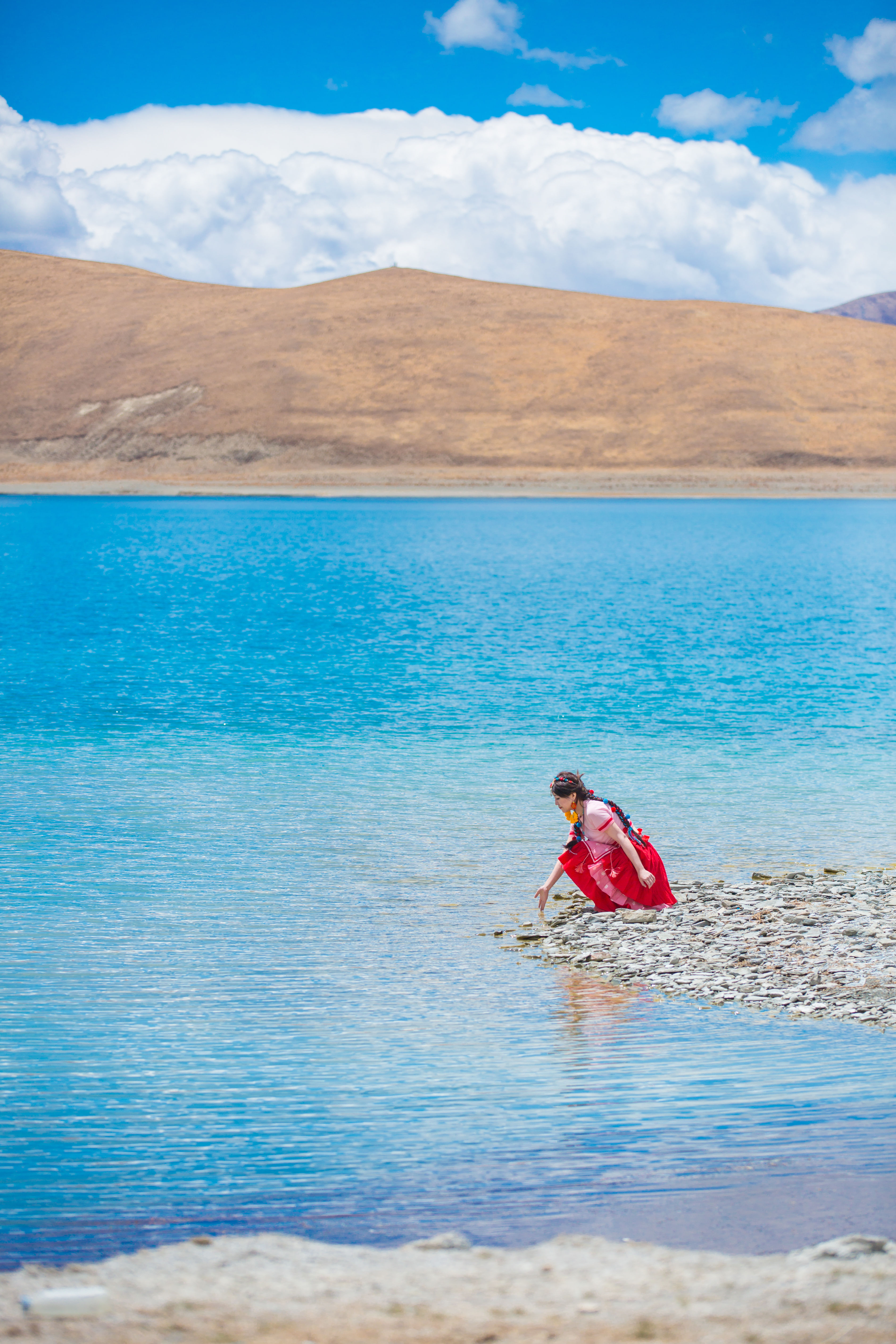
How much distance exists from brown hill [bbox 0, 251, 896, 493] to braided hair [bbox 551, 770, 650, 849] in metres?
104

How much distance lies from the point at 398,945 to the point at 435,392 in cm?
12900

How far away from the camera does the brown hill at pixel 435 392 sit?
121 metres

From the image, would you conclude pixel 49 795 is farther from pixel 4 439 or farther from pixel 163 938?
pixel 4 439

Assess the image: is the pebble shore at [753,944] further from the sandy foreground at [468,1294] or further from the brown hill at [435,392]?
the brown hill at [435,392]

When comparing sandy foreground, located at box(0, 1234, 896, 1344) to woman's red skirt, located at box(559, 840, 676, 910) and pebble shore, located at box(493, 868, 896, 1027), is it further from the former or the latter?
woman's red skirt, located at box(559, 840, 676, 910)

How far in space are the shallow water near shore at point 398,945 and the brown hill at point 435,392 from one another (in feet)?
305

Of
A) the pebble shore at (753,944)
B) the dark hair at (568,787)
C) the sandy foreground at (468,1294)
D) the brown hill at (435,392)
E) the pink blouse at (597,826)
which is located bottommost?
the sandy foreground at (468,1294)

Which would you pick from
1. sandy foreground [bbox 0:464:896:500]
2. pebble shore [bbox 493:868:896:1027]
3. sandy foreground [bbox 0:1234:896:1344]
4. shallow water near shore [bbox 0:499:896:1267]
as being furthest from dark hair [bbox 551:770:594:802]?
sandy foreground [bbox 0:464:896:500]

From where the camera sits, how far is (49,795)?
1245cm

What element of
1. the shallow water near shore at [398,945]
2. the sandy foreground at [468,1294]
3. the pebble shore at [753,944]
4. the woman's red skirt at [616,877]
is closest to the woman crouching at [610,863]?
the woman's red skirt at [616,877]

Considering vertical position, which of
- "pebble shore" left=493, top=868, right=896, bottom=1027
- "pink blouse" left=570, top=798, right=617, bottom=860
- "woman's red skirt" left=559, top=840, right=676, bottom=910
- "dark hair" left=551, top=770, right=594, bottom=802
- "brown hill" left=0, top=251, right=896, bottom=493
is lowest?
"pebble shore" left=493, top=868, right=896, bottom=1027

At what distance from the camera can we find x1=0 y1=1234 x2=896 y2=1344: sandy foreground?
3.79 metres

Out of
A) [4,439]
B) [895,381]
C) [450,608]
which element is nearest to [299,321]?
[4,439]

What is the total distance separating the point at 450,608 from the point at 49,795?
1930cm
